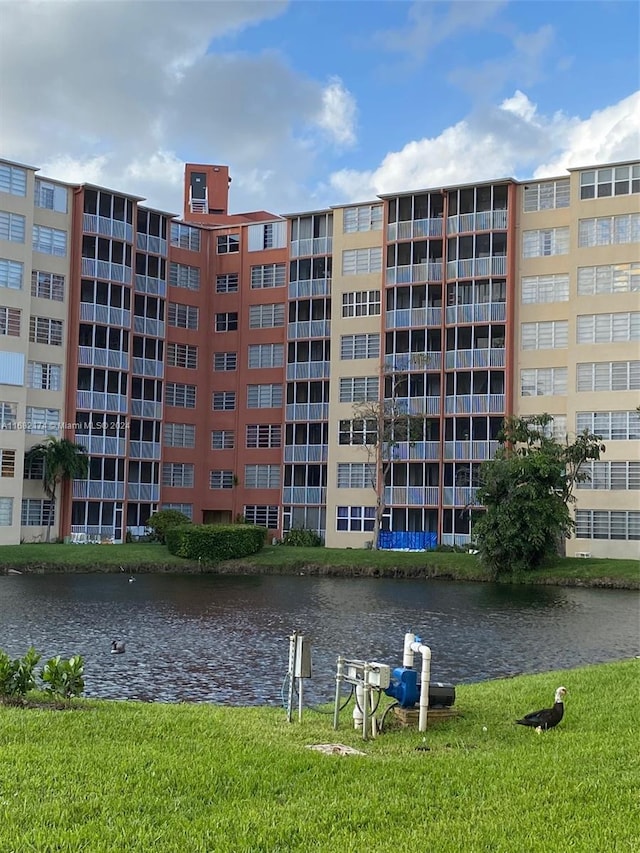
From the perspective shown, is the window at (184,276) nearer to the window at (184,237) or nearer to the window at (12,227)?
the window at (184,237)

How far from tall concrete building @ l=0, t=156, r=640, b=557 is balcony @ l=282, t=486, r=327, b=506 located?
109mm

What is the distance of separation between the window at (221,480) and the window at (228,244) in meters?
15.6

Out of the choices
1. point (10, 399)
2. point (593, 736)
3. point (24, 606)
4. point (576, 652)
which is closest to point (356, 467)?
point (10, 399)

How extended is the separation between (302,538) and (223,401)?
12.9m

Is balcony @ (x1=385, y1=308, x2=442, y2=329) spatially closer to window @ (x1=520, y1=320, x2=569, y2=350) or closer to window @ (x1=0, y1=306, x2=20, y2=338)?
window @ (x1=520, y1=320, x2=569, y2=350)

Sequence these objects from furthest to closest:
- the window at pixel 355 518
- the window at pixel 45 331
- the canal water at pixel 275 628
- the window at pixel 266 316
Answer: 1. the window at pixel 266 316
2. the window at pixel 355 518
3. the window at pixel 45 331
4. the canal water at pixel 275 628

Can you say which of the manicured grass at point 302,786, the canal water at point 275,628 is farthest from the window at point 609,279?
the manicured grass at point 302,786

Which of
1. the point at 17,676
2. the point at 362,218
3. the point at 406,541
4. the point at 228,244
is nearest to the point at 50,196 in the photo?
the point at 228,244

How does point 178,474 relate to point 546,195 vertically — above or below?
below

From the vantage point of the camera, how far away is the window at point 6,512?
6112 cm

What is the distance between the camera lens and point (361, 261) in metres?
68.8

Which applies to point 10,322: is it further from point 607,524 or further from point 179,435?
point 607,524

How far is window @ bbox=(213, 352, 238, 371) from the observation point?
244ft

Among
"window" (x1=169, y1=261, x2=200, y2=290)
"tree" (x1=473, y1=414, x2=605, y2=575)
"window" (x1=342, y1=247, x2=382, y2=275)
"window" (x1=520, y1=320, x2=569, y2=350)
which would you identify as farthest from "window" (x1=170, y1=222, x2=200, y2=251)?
"tree" (x1=473, y1=414, x2=605, y2=575)
